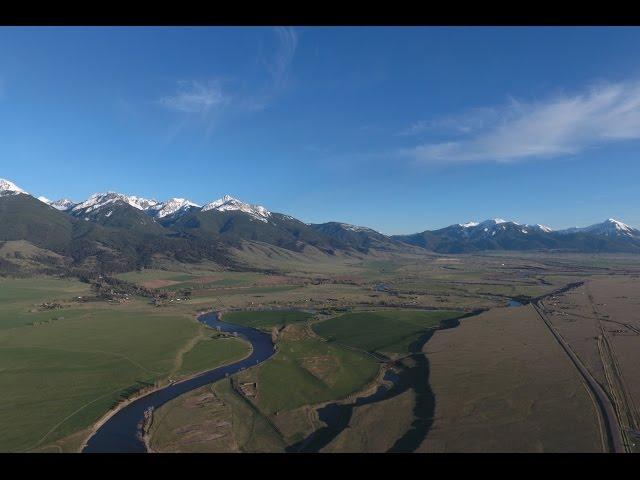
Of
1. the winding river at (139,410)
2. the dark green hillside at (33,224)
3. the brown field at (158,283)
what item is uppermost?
the dark green hillside at (33,224)

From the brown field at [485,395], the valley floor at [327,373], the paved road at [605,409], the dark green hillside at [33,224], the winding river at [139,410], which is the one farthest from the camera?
the dark green hillside at [33,224]

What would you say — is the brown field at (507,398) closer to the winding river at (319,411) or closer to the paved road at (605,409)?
the paved road at (605,409)

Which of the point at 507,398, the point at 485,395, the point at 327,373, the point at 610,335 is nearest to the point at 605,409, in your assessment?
the point at 507,398

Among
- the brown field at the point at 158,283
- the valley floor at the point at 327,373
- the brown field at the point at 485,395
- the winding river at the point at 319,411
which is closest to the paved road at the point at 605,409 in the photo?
the brown field at the point at 485,395

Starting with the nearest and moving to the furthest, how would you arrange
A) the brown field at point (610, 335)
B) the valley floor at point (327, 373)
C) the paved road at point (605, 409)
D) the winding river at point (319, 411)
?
the paved road at point (605, 409)
the winding river at point (319, 411)
the valley floor at point (327, 373)
the brown field at point (610, 335)

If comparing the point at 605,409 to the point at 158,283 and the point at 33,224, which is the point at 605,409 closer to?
the point at 158,283

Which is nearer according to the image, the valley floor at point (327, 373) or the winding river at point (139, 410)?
the winding river at point (139, 410)
